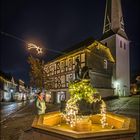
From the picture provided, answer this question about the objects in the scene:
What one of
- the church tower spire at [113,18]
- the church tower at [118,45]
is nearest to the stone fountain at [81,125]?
the church tower at [118,45]

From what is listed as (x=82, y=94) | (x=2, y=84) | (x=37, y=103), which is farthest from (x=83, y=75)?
(x=2, y=84)

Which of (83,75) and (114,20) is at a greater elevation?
(114,20)

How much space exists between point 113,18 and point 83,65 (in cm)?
2057

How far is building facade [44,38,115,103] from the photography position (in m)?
40.2

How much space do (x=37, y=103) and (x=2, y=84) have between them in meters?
62.5

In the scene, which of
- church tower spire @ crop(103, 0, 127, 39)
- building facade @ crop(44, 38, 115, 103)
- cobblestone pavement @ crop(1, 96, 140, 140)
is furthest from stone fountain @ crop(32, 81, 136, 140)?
church tower spire @ crop(103, 0, 127, 39)

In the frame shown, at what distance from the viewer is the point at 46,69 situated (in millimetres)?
56656

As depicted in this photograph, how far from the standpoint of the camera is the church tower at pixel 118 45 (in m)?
47.6

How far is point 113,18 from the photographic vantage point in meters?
53.8

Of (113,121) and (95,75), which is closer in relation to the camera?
(113,121)

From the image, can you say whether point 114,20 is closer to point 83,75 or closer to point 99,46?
point 99,46

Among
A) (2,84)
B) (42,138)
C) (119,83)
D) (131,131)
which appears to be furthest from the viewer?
(2,84)

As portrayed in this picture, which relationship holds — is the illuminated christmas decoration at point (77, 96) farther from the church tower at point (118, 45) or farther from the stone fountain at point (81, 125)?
the church tower at point (118, 45)

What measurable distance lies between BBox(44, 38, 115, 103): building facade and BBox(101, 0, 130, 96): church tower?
2.00 metres
